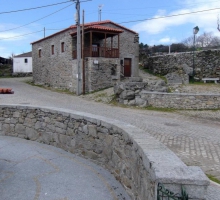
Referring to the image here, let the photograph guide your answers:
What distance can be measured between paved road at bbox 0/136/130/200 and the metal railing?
1843mm

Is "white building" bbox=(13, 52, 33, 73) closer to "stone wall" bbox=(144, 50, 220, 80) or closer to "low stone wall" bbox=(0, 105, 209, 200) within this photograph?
"stone wall" bbox=(144, 50, 220, 80)

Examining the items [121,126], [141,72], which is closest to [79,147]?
[121,126]

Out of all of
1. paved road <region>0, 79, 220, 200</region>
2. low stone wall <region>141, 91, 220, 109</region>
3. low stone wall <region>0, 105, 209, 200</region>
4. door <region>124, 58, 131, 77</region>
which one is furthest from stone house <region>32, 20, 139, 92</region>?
low stone wall <region>0, 105, 209, 200</region>

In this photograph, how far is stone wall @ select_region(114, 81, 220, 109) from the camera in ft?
40.4

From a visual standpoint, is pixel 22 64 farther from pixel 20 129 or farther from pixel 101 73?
pixel 20 129

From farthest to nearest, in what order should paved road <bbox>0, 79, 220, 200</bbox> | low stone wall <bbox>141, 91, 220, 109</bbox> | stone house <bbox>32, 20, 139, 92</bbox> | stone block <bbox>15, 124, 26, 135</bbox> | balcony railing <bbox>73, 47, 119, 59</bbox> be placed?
balcony railing <bbox>73, 47, 119, 59</bbox> < stone house <bbox>32, 20, 139, 92</bbox> < low stone wall <bbox>141, 91, 220, 109</bbox> < stone block <bbox>15, 124, 26, 135</bbox> < paved road <bbox>0, 79, 220, 200</bbox>

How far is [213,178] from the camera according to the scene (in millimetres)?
4125

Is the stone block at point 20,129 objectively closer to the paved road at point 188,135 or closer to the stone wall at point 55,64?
the paved road at point 188,135

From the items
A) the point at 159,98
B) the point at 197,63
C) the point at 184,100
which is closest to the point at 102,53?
the point at 197,63

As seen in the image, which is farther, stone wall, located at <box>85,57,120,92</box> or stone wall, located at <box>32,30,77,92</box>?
stone wall, located at <box>32,30,77,92</box>

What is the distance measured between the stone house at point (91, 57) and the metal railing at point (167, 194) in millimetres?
16022

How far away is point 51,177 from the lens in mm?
4688

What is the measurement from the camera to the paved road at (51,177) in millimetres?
4027

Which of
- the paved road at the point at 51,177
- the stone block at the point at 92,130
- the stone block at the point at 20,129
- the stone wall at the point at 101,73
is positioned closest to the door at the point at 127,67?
the stone wall at the point at 101,73
